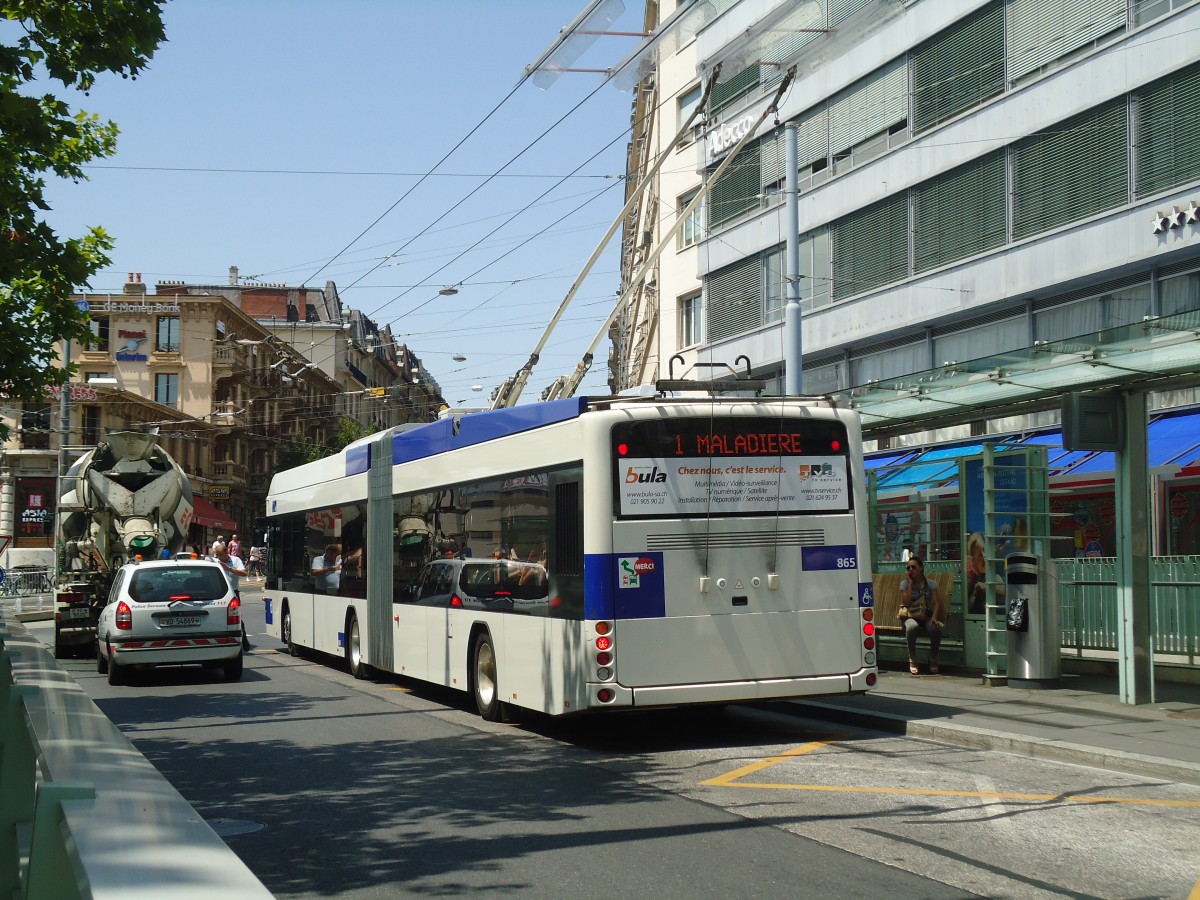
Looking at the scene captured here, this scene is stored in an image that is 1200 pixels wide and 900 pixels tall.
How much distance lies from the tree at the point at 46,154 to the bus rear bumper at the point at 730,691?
6916 millimetres

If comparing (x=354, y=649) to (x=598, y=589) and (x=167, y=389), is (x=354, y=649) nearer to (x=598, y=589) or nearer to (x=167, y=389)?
(x=598, y=589)

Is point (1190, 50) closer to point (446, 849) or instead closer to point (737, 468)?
point (737, 468)

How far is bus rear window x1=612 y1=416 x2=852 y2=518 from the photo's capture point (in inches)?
459

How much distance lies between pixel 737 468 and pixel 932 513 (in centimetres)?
699

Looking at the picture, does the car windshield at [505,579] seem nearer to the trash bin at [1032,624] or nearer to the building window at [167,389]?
the trash bin at [1032,624]

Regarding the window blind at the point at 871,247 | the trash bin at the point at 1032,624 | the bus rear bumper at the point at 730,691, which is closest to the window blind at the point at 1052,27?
the window blind at the point at 871,247

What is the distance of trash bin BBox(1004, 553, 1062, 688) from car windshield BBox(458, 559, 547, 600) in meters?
5.84

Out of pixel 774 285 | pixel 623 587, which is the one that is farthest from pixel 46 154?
pixel 774 285

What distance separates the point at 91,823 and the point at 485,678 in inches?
459

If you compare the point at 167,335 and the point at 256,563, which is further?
the point at 167,335

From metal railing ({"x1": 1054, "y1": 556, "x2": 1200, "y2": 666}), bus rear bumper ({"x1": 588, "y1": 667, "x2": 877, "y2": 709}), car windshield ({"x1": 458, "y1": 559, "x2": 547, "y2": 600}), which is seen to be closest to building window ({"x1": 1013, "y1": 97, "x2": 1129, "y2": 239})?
metal railing ({"x1": 1054, "y1": 556, "x2": 1200, "y2": 666})

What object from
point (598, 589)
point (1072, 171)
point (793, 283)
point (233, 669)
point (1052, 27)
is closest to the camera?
point (598, 589)

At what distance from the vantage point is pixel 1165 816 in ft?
27.6

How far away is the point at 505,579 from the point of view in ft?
44.0
